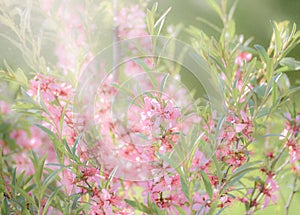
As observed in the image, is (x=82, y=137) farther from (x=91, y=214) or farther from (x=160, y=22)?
(x=160, y=22)

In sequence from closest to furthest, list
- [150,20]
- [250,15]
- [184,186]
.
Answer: [184,186] → [150,20] → [250,15]

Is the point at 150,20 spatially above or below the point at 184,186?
above

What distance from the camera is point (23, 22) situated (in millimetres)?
1118

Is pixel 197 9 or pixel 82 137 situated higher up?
pixel 197 9

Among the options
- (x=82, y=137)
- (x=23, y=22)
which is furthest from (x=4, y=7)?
(x=82, y=137)

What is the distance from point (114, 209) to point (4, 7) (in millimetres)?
490

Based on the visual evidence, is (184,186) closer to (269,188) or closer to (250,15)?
(269,188)

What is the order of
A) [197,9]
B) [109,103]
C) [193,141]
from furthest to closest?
1. [197,9]
2. [109,103]
3. [193,141]

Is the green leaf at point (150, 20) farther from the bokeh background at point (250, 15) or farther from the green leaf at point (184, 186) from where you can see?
the bokeh background at point (250, 15)

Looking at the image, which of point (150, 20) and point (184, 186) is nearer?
point (184, 186)

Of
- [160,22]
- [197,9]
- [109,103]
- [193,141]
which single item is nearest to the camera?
[193,141]

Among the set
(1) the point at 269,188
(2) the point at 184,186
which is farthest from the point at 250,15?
(2) the point at 184,186

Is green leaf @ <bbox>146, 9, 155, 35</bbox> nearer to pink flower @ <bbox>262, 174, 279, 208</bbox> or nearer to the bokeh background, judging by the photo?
pink flower @ <bbox>262, 174, 279, 208</bbox>

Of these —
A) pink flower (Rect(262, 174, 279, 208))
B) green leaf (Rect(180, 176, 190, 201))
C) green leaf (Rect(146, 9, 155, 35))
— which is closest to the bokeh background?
pink flower (Rect(262, 174, 279, 208))
